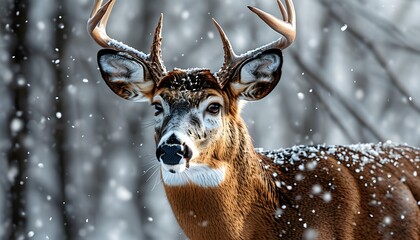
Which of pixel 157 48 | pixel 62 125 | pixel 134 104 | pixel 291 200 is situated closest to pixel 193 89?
pixel 157 48

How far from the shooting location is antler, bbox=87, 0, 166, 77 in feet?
27.5

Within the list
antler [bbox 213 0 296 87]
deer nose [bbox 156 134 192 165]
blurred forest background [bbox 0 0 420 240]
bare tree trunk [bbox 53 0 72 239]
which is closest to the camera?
deer nose [bbox 156 134 192 165]

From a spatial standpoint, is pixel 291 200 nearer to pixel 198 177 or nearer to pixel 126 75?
pixel 198 177

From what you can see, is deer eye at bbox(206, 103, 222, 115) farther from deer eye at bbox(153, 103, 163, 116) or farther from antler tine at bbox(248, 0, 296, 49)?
antler tine at bbox(248, 0, 296, 49)

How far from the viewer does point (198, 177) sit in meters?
8.00

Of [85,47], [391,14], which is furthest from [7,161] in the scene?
[391,14]

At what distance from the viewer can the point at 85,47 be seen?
14.8m

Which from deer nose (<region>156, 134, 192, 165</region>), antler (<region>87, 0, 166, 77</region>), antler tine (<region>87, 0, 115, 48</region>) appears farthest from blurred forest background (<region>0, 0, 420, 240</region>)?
deer nose (<region>156, 134, 192, 165</region>)

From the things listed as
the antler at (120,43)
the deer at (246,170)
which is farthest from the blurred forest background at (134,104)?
the deer at (246,170)

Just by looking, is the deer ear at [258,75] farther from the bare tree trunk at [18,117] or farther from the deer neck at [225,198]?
the bare tree trunk at [18,117]

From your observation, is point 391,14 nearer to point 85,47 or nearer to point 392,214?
point 85,47

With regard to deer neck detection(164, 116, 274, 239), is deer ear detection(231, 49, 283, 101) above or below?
above

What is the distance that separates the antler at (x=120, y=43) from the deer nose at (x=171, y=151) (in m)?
0.95

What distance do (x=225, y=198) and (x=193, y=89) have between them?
2.55ft
